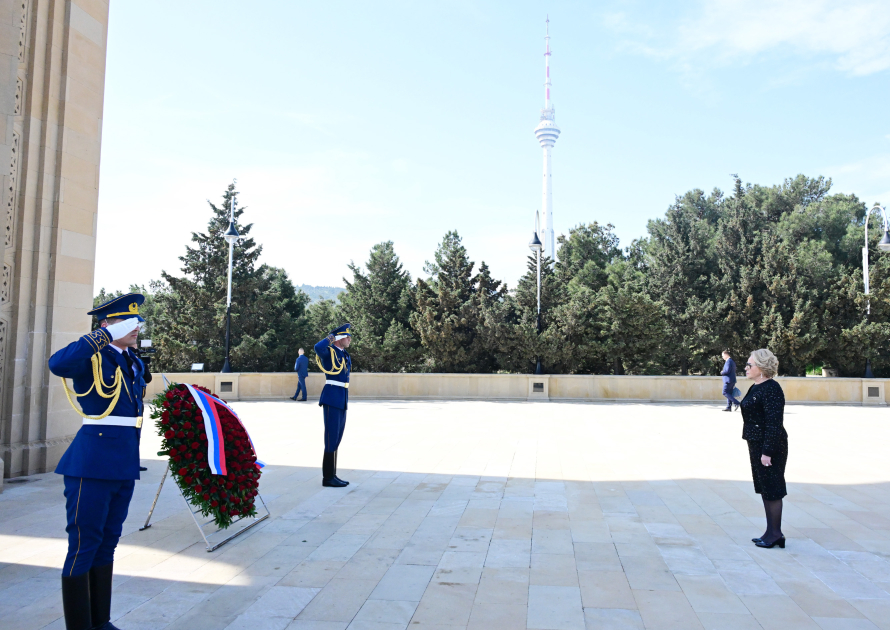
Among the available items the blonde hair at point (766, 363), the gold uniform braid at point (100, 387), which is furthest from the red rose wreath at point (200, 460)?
the blonde hair at point (766, 363)

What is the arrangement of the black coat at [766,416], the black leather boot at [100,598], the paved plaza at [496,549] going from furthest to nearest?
the black coat at [766,416], the paved plaza at [496,549], the black leather boot at [100,598]

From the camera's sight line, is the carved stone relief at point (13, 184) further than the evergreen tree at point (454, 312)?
No

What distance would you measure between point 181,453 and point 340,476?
3373mm

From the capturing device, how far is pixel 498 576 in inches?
190

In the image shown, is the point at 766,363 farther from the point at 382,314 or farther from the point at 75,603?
the point at 382,314

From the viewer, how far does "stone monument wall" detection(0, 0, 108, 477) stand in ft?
27.0

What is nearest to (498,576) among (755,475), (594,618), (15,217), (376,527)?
(594,618)

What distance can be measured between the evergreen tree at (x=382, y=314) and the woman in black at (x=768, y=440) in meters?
26.7

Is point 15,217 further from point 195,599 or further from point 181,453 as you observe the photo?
point 195,599

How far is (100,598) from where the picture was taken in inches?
148

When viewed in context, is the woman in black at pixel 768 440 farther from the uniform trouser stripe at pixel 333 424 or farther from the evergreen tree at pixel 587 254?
the evergreen tree at pixel 587 254

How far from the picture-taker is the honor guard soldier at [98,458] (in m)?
3.61

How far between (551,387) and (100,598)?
19999 millimetres

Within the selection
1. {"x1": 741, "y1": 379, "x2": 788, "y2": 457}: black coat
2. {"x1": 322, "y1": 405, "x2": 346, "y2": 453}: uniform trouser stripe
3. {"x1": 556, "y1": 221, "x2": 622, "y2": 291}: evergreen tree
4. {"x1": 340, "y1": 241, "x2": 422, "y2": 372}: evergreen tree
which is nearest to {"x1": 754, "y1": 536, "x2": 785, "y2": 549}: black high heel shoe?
{"x1": 741, "y1": 379, "x2": 788, "y2": 457}: black coat
